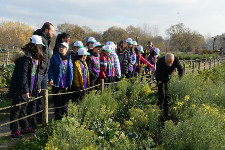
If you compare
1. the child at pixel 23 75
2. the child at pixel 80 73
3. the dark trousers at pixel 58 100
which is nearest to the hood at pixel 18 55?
the child at pixel 23 75

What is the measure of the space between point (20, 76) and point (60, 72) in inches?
41.4


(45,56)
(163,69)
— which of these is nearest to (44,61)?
(45,56)

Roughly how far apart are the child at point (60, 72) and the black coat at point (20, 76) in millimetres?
839

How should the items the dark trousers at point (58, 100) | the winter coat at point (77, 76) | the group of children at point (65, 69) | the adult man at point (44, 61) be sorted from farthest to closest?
the winter coat at point (77, 76) < the dark trousers at point (58, 100) < the adult man at point (44, 61) < the group of children at point (65, 69)

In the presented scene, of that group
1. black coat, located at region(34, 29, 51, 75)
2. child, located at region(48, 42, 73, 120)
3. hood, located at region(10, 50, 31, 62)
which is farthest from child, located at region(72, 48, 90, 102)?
hood, located at region(10, 50, 31, 62)

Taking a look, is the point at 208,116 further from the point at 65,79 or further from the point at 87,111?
the point at 65,79

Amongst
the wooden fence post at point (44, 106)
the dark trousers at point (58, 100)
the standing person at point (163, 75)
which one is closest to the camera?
the wooden fence post at point (44, 106)

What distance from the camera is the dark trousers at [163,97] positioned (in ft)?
17.6

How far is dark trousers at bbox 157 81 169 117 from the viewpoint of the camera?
5.36 meters

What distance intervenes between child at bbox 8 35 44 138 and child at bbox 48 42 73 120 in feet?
2.29

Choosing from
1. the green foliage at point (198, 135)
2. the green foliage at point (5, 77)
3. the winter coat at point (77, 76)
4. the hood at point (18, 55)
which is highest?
the hood at point (18, 55)

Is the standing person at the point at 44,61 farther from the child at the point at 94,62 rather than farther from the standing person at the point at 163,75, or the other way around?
the standing person at the point at 163,75

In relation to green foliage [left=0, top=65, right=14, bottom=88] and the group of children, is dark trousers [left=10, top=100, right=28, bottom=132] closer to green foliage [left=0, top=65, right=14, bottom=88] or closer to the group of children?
the group of children

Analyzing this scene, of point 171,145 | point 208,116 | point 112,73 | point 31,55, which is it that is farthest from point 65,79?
point 208,116
